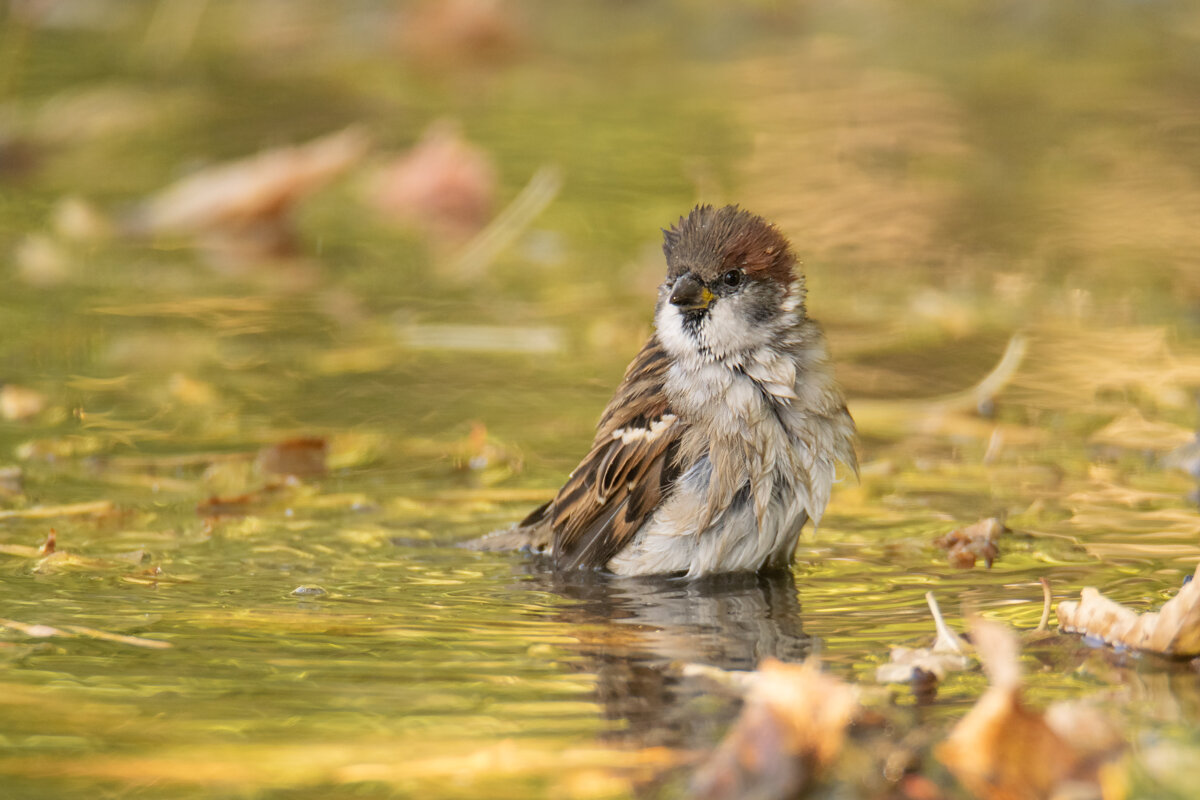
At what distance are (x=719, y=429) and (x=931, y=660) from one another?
0.99m

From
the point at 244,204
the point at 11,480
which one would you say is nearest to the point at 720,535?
the point at 11,480

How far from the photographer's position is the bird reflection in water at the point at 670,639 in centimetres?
313

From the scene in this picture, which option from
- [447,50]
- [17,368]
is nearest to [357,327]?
[17,368]

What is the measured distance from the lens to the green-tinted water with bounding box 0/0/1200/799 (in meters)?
3.19

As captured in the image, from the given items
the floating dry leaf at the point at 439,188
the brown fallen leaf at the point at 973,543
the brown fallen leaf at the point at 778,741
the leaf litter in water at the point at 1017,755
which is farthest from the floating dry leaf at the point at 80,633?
the floating dry leaf at the point at 439,188

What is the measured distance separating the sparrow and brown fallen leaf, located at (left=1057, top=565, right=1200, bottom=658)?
0.75 m

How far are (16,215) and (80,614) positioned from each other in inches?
189

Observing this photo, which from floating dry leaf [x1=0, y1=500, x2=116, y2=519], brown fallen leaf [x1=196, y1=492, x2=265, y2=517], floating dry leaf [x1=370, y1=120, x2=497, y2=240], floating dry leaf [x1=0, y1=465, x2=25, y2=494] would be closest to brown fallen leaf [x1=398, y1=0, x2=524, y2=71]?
floating dry leaf [x1=370, y1=120, x2=497, y2=240]

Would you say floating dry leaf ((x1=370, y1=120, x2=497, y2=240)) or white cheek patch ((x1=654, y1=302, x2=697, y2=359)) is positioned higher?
floating dry leaf ((x1=370, y1=120, x2=497, y2=240))

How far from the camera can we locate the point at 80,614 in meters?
3.75

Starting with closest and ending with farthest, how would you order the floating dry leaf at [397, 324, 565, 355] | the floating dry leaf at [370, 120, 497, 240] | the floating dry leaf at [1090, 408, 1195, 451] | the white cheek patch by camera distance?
the white cheek patch → the floating dry leaf at [1090, 408, 1195, 451] → the floating dry leaf at [397, 324, 565, 355] → the floating dry leaf at [370, 120, 497, 240]

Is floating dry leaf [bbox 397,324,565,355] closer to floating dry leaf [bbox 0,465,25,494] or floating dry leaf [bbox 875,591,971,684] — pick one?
floating dry leaf [bbox 0,465,25,494]

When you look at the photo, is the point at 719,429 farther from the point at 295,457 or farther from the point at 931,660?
the point at 295,457

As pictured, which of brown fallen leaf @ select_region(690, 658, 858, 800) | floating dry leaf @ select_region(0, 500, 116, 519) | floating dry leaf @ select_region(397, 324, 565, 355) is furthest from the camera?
floating dry leaf @ select_region(397, 324, 565, 355)
